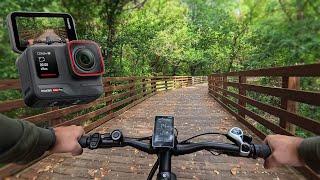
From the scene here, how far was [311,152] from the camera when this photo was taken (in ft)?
3.73

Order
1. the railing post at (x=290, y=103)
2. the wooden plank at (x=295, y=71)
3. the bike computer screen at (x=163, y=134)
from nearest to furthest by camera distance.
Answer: the bike computer screen at (x=163, y=134)
the wooden plank at (x=295, y=71)
the railing post at (x=290, y=103)

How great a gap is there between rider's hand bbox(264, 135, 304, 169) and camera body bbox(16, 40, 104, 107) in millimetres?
862

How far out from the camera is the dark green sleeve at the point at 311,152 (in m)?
1.11

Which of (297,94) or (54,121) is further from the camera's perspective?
(54,121)

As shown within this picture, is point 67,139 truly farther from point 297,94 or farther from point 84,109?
point 84,109

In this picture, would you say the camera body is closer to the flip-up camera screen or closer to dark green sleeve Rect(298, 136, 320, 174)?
the flip-up camera screen

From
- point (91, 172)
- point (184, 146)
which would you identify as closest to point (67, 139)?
point (184, 146)

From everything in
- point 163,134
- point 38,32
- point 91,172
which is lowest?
point 91,172

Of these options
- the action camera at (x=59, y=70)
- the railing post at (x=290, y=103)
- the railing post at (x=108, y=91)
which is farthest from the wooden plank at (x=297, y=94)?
the railing post at (x=108, y=91)

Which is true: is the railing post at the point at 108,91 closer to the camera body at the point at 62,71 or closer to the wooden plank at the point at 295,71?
the wooden plank at the point at 295,71

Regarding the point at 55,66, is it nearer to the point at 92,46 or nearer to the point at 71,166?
the point at 92,46

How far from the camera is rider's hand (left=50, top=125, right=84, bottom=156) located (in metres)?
1.36

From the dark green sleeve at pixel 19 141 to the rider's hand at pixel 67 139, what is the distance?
0.36ft

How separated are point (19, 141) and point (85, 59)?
0.63 metres
